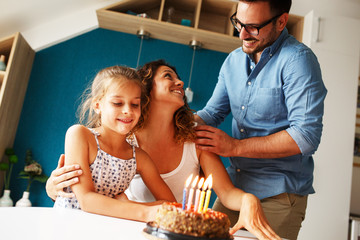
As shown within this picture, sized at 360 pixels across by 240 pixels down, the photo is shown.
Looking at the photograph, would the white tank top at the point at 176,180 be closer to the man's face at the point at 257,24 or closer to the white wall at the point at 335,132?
the man's face at the point at 257,24

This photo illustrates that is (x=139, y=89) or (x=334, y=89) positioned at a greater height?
(x=334, y=89)

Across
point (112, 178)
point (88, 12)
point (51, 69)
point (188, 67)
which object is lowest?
point (112, 178)

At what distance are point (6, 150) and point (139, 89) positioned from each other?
2.32 meters

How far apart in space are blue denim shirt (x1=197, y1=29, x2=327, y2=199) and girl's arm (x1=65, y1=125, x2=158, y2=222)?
75cm

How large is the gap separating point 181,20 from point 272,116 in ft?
7.71

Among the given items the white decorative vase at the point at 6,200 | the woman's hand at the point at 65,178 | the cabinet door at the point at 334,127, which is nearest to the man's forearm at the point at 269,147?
the woman's hand at the point at 65,178

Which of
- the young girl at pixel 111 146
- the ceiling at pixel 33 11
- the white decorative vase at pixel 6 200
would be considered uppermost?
the ceiling at pixel 33 11

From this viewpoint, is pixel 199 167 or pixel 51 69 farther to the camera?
pixel 51 69

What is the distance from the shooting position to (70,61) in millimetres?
3631

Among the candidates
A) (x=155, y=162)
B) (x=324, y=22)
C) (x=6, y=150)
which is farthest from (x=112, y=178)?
(x=324, y=22)

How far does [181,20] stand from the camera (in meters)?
3.77

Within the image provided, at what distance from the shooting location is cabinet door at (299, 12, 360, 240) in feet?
10.2

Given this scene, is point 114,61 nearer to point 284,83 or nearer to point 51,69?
point 51,69

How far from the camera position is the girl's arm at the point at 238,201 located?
1.10 meters
